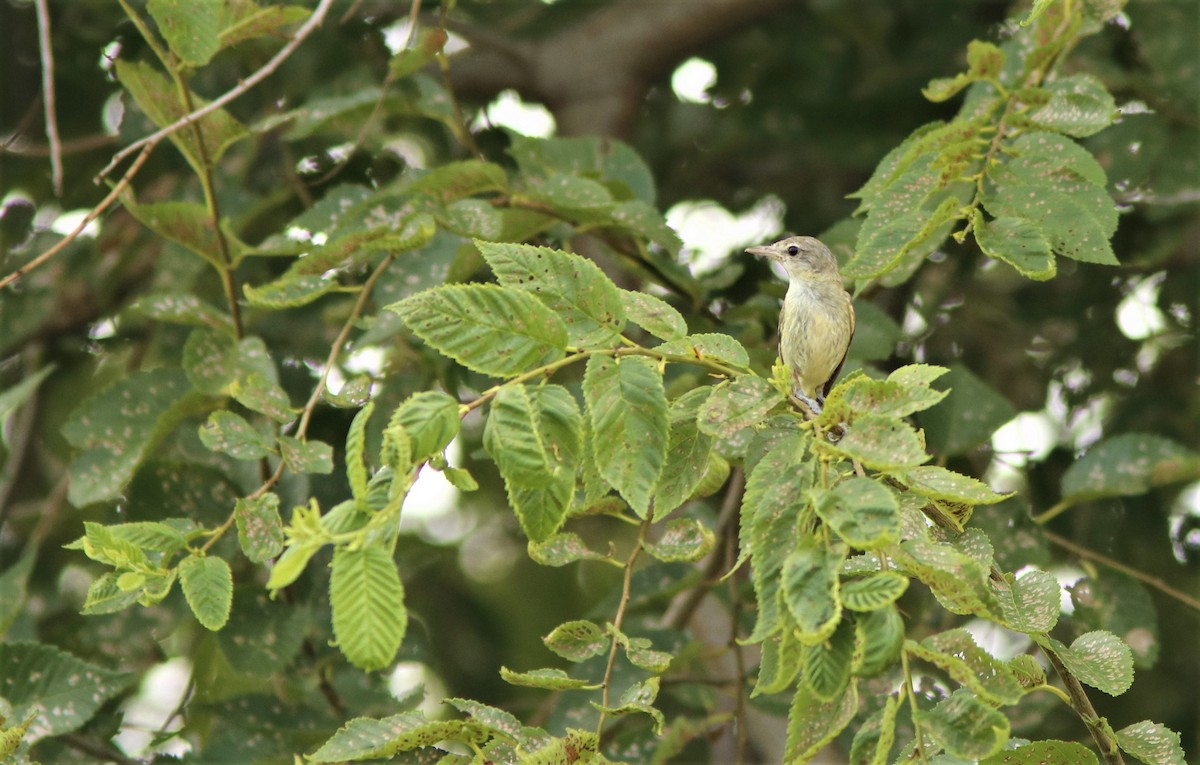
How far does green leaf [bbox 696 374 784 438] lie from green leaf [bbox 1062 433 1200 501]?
193 cm

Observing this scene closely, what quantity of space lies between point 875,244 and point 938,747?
92cm

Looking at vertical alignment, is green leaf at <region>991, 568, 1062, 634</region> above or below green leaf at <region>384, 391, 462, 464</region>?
below

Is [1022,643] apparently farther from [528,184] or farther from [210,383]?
[210,383]

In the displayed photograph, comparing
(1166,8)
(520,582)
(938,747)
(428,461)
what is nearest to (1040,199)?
(938,747)

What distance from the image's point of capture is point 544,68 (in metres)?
5.03

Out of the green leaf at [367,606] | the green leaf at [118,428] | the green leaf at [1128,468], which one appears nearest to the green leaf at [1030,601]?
the green leaf at [367,606]

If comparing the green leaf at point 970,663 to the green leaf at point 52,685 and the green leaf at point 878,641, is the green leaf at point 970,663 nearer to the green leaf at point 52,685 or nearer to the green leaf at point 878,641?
the green leaf at point 878,641

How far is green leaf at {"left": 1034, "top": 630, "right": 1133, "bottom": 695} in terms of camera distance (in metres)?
1.81

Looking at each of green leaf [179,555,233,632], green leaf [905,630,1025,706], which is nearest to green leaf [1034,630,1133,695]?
green leaf [905,630,1025,706]

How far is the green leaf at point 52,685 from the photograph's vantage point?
8.36 ft

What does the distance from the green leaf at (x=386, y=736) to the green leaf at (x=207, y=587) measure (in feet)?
0.85

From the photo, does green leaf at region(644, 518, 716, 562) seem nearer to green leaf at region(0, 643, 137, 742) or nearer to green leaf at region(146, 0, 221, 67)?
green leaf at region(0, 643, 137, 742)

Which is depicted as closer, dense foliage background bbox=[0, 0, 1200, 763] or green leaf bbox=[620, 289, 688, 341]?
green leaf bbox=[620, 289, 688, 341]

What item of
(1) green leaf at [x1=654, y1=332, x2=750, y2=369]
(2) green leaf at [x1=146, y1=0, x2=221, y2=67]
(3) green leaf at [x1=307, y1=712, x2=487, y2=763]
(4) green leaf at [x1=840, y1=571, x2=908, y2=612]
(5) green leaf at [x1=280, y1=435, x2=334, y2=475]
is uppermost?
(2) green leaf at [x1=146, y1=0, x2=221, y2=67]
